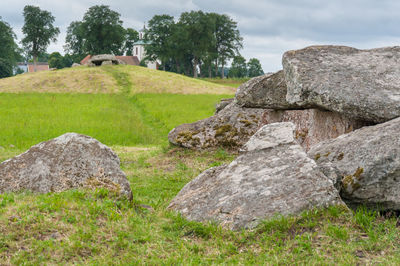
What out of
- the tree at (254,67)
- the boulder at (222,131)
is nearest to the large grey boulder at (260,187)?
the boulder at (222,131)

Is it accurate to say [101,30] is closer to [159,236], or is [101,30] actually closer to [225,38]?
[225,38]

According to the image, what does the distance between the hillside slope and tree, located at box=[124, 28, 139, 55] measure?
79952mm

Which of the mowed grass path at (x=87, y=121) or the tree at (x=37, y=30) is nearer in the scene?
the mowed grass path at (x=87, y=121)

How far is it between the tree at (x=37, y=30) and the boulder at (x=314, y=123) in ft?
307

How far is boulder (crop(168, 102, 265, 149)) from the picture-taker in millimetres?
14828

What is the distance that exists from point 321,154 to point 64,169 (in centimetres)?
557

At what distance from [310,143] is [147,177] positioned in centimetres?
507

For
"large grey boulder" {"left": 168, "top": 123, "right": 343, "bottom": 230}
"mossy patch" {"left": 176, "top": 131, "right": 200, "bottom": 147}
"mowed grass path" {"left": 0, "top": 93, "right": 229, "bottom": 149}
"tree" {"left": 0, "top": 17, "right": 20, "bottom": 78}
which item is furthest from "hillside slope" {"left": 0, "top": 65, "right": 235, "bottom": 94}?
"large grey boulder" {"left": 168, "top": 123, "right": 343, "bottom": 230}

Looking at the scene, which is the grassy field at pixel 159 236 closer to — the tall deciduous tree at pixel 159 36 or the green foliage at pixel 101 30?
the green foliage at pixel 101 30

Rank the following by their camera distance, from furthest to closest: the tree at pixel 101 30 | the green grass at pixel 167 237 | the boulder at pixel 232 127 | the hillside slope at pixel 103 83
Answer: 1. the tree at pixel 101 30
2. the hillside slope at pixel 103 83
3. the boulder at pixel 232 127
4. the green grass at pixel 167 237

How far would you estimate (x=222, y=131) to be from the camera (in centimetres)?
1506

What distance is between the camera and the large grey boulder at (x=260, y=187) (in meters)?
6.35

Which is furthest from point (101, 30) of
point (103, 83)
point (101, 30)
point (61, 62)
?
point (61, 62)

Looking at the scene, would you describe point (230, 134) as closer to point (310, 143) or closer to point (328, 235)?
point (310, 143)
